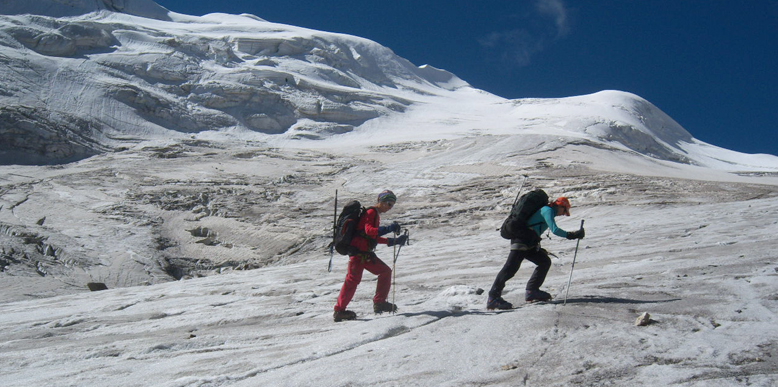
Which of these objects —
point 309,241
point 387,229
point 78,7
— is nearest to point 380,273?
point 387,229

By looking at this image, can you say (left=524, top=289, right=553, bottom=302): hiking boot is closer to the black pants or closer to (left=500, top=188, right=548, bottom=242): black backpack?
the black pants

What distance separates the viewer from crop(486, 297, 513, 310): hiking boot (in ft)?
18.0

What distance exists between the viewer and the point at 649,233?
9.63 metres

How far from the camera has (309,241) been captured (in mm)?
13445

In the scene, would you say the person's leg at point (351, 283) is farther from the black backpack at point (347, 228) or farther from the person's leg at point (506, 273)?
the person's leg at point (506, 273)

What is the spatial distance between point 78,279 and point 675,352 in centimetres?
1098

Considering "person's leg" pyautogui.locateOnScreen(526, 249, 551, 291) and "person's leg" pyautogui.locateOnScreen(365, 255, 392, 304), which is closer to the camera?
"person's leg" pyautogui.locateOnScreen(526, 249, 551, 291)

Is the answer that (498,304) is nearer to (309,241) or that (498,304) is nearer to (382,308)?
(382,308)

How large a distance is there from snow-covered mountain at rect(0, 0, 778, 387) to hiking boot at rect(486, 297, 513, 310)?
0.22 meters

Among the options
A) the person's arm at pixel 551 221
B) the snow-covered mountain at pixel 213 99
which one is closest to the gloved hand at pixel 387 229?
the person's arm at pixel 551 221

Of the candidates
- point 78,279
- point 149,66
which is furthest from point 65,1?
point 78,279

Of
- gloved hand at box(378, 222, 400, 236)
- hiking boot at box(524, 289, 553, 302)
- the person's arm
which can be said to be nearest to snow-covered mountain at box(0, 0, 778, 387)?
hiking boot at box(524, 289, 553, 302)

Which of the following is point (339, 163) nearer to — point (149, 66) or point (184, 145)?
point (184, 145)

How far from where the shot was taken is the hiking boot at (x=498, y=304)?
215 inches
